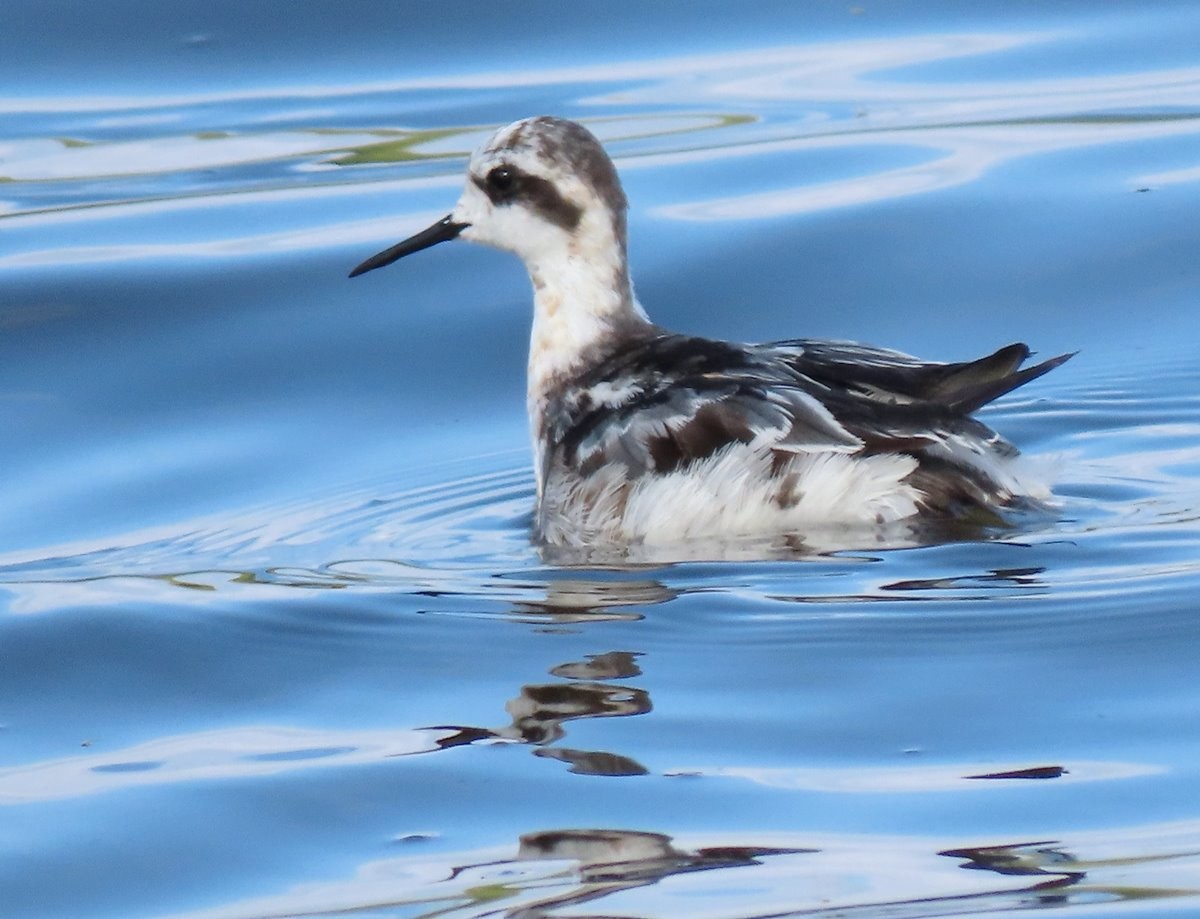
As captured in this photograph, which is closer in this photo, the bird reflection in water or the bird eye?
the bird reflection in water

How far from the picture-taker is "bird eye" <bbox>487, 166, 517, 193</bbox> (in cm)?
794

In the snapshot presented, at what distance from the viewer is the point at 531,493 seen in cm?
781

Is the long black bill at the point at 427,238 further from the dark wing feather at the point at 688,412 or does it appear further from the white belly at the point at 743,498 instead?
the white belly at the point at 743,498

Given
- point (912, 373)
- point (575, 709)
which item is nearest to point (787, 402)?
point (912, 373)

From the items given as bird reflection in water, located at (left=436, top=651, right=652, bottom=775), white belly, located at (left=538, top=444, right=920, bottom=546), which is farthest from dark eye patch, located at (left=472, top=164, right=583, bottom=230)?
bird reflection in water, located at (left=436, top=651, right=652, bottom=775)

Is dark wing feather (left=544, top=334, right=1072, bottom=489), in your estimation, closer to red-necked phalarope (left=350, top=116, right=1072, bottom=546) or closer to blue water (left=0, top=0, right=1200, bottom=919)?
red-necked phalarope (left=350, top=116, right=1072, bottom=546)

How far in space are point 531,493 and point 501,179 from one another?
1.08 m

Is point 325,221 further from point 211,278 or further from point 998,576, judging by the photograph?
point 998,576

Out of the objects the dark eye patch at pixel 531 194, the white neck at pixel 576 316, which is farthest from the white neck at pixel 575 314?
the dark eye patch at pixel 531 194

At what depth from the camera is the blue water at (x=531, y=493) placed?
4773 mm

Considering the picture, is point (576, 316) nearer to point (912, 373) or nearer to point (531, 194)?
point (531, 194)

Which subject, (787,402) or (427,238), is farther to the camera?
(427,238)

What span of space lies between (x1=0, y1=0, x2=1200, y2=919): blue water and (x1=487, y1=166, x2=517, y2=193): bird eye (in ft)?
3.13

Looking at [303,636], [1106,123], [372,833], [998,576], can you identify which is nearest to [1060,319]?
[1106,123]
